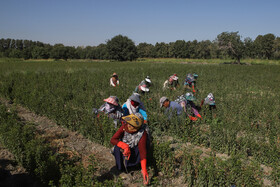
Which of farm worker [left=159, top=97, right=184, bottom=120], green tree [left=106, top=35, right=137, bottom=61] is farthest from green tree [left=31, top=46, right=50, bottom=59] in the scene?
farm worker [left=159, top=97, right=184, bottom=120]

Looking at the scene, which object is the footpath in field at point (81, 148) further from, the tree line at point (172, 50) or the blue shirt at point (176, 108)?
the tree line at point (172, 50)

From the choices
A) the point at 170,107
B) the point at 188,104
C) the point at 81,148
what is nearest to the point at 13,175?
the point at 81,148

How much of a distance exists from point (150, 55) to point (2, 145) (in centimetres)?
9711

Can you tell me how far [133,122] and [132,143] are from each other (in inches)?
17.3

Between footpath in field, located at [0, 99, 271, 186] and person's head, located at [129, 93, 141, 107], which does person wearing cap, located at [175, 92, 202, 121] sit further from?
person's head, located at [129, 93, 141, 107]

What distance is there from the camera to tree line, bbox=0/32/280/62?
41.5 meters

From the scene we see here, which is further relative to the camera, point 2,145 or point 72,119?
point 72,119

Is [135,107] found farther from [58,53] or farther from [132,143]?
[58,53]

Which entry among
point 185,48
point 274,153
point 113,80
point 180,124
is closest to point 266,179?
point 274,153

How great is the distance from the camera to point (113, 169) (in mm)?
3656

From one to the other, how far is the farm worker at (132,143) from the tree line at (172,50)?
42885 mm

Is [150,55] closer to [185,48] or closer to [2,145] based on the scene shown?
[185,48]

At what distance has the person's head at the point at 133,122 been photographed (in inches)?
120

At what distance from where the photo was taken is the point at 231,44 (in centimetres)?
4050
